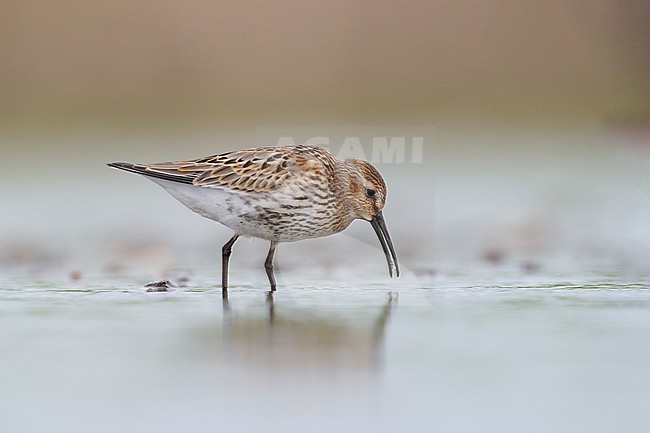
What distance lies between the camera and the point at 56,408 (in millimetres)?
4422

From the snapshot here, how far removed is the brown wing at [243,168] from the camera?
6.96m

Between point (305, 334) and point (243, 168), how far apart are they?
1.68 metres

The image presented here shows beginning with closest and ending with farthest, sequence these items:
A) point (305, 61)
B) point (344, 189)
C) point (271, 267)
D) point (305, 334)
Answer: point (305, 334), point (271, 267), point (344, 189), point (305, 61)

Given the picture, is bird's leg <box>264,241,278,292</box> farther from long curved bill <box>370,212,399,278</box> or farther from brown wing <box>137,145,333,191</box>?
long curved bill <box>370,212,399,278</box>

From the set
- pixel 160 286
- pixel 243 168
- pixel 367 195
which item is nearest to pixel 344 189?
pixel 367 195

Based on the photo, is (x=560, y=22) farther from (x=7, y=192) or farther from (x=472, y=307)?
(x=472, y=307)

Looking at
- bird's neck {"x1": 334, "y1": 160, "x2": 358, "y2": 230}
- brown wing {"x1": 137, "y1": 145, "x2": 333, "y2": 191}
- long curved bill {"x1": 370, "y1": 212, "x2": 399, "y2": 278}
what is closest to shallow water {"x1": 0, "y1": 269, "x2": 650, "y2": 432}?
long curved bill {"x1": 370, "y1": 212, "x2": 399, "y2": 278}

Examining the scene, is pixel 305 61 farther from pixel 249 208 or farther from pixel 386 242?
pixel 249 208

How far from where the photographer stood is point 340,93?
13.2m

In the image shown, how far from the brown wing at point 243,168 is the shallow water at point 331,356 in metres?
0.61

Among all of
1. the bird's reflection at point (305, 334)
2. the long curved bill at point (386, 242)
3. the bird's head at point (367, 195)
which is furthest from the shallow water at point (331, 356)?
the bird's head at point (367, 195)

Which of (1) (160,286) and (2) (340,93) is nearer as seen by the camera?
(1) (160,286)

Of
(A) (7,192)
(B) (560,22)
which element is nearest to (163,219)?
(A) (7,192)

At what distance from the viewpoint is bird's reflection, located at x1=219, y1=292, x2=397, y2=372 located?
201 inches
